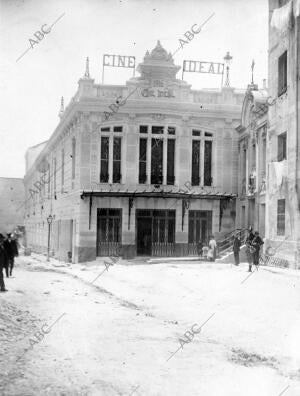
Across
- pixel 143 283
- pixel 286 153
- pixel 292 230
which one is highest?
pixel 286 153

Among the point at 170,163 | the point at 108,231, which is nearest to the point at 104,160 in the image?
the point at 170,163

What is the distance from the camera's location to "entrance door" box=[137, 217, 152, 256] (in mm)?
27344

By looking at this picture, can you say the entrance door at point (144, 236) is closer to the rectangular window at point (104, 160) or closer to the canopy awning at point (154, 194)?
the canopy awning at point (154, 194)

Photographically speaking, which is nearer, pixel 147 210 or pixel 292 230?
pixel 292 230

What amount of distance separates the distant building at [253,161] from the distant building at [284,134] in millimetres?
1848

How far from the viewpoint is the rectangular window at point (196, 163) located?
28.1 m

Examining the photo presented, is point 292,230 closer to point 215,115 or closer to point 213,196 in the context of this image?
point 213,196

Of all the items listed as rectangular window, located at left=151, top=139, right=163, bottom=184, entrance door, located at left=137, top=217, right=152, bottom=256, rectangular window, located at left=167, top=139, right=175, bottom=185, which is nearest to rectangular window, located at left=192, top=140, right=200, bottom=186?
rectangular window, located at left=167, top=139, right=175, bottom=185

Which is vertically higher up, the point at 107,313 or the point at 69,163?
the point at 69,163

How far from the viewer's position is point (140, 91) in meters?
27.2

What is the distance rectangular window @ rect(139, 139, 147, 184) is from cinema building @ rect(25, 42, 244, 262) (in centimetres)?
5

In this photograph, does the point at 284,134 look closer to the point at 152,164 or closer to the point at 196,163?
the point at 196,163

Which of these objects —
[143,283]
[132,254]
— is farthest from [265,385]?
[132,254]

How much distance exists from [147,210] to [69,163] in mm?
6115
